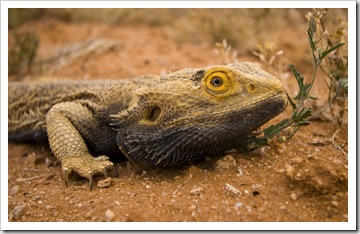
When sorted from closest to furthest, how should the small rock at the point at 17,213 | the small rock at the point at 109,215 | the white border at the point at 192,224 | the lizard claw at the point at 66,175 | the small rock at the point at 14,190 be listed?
the white border at the point at 192,224
the small rock at the point at 109,215
the small rock at the point at 17,213
the lizard claw at the point at 66,175
the small rock at the point at 14,190

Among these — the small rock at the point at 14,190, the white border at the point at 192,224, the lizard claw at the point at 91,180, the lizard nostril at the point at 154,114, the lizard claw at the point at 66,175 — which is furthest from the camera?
the small rock at the point at 14,190

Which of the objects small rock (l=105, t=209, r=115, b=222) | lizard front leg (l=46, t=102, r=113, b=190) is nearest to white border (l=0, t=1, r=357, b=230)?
small rock (l=105, t=209, r=115, b=222)

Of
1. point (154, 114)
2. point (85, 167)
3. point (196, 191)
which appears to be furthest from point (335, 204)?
point (85, 167)

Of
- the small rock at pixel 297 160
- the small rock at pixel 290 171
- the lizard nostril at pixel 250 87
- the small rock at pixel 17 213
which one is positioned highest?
the lizard nostril at pixel 250 87

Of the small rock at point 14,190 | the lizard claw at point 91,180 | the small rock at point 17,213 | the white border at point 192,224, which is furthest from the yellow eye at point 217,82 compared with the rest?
the small rock at point 14,190

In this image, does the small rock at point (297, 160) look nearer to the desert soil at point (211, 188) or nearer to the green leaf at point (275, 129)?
the desert soil at point (211, 188)

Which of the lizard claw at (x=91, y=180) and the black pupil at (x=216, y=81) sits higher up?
the black pupil at (x=216, y=81)

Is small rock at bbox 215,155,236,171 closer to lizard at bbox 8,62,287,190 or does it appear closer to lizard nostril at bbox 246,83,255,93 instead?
lizard at bbox 8,62,287,190

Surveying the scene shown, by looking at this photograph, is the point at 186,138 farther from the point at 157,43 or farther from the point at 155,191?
the point at 157,43

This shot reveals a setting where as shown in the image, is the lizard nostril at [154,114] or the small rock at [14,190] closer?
the lizard nostril at [154,114]
